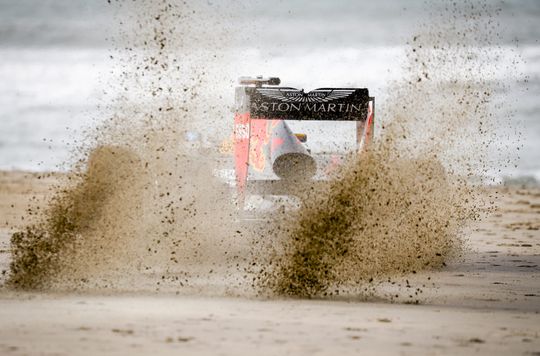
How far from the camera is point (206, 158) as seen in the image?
1548 centimetres

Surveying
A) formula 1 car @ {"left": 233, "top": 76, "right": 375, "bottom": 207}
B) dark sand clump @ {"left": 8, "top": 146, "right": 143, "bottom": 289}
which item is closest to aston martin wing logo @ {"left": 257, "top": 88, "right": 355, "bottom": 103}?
formula 1 car @ {"left": 233, "top": 76, "right": 375, "bottom": 207}

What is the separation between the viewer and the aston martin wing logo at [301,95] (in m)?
14.4

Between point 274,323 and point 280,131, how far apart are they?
564 cm

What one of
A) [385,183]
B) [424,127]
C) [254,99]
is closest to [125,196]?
[254,99]

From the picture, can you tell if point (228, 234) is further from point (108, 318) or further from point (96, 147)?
point (108, 318)

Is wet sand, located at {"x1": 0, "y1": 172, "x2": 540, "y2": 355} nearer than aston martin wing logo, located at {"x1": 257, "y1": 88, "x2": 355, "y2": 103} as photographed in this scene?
Yes

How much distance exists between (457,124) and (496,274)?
2.36 m

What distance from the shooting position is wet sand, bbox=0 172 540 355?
8227 mm

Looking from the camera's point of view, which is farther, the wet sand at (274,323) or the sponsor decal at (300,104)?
the sponsor decal at (300,104)

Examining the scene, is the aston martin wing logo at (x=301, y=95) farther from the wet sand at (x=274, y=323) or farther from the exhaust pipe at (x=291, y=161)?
the wet sand at (x=274, y=323)

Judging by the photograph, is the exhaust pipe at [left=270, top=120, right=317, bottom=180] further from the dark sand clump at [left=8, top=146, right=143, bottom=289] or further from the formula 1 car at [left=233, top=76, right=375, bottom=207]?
the dark sand clump at [left=8, top=146, right=143, bottom=289]

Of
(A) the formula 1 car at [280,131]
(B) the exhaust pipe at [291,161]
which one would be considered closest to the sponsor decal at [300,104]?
(A) the formula 1 car at [280,131]

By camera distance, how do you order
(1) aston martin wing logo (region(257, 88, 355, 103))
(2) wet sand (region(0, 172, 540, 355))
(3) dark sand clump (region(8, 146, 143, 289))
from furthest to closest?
(1) aston martin wing logo (region(257, 88, 355, 103))
(3) dark sand clump (region(8, 146, 143, 289))
(2) wet sand (region(0, 172, 540, 355))

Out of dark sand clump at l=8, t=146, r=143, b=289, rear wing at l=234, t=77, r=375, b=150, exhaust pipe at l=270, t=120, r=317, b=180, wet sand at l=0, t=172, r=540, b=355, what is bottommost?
wet sand at l=0, t=172, r=540, b=355
